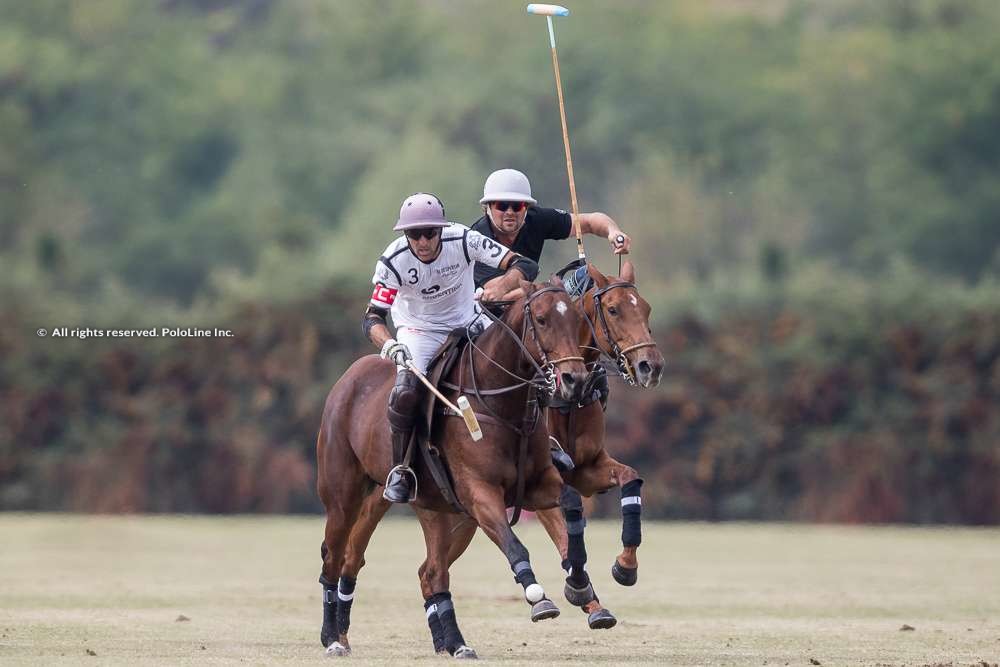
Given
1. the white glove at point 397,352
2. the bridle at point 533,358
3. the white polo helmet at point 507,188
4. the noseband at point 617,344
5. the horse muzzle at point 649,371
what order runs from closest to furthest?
the bridle at point 533,358 < the horse muzzle at point 649,371 < the noseband at point 617,344 < the white glove at point 397,352 < the white polo helmet at point 507,188

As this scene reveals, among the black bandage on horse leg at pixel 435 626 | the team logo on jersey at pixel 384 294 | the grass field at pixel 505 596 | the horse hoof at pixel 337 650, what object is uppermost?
the team logo on jersey at pixel 384 294

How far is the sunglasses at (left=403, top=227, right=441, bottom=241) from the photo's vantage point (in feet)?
35.1

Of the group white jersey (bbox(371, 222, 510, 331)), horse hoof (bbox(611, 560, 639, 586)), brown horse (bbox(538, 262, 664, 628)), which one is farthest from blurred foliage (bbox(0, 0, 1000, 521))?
horse hoof (bbox(611, 560, 639, 586))

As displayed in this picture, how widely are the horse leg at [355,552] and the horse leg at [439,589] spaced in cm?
44

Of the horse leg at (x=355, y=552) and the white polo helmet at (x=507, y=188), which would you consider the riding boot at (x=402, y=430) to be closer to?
the horse leg at (x=355, y=552)

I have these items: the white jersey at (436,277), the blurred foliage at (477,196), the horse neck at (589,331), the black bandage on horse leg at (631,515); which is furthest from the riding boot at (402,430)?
the blurred foliage at (477,196)

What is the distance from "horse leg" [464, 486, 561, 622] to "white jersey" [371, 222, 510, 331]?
1292 millimetres

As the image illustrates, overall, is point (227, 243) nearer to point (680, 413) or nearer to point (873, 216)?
point (873, 216)

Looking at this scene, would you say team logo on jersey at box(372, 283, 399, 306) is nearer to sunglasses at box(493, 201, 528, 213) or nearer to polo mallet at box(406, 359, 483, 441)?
polo mallet at box(406, 359, 483, 441)

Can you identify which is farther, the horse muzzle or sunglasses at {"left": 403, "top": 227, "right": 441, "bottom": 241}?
sunglasses at {"left": 403, "top": 227, "right": 441, "bottom": 241}

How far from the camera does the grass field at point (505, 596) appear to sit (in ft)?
36.1

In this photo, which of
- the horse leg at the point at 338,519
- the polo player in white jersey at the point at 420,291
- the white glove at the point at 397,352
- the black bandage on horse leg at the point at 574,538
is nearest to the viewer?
the black bandage on horse leg at the point at 574,538
